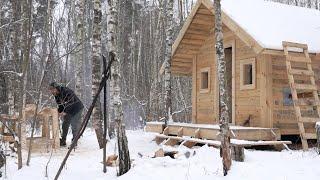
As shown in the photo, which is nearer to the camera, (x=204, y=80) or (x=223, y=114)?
(x=223, y=114)

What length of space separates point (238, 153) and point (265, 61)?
156 inches

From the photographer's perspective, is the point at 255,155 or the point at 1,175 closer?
the point at 1,175

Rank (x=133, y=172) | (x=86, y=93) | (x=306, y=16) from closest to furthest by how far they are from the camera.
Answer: (x=133, y=172)
(x=306, y=16)
(x=86, y=93)

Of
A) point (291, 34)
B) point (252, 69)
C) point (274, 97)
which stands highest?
point (291, 34)

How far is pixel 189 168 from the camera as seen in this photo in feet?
25.6

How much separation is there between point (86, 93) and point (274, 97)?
22293 mm

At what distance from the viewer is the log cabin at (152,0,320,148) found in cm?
1051

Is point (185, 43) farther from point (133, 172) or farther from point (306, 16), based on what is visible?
point (133, 172)

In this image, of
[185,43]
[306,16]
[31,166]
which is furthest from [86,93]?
[31,166]

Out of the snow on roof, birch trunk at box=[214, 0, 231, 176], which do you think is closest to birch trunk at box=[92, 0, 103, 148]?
the snow on roof

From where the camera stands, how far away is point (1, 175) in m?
7.97

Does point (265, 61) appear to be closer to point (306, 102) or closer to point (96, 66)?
point (306, 102)

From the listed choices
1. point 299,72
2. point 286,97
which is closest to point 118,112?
point 299,72

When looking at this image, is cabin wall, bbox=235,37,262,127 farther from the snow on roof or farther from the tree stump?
the tree stump
